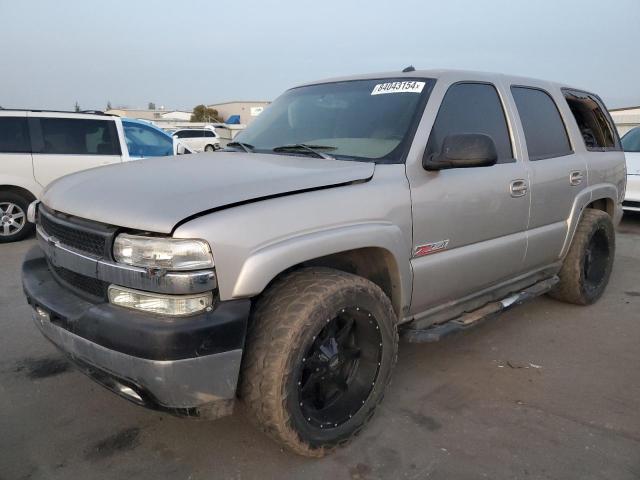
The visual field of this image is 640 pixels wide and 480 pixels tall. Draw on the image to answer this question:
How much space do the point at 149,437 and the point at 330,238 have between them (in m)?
1.39

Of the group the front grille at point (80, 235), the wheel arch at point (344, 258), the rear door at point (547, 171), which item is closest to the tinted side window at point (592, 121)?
the rear door at point (547, 171)

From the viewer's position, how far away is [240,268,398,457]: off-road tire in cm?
216

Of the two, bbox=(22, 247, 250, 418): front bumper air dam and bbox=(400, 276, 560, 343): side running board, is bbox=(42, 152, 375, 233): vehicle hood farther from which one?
bbox=(400, 276, 560, 343): side running board

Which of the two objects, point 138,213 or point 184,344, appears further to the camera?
point 138,213

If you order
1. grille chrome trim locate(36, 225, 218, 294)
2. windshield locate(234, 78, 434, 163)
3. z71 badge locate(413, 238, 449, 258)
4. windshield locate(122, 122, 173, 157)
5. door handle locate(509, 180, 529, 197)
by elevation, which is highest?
windshield locate(234, 78, 434, 163)

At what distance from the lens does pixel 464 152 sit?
2707 mm

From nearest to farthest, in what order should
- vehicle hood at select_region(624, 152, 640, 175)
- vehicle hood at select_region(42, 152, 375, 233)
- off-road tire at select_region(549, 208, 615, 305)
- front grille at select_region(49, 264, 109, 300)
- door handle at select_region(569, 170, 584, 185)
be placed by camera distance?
vehicle hood at select_region(42, 152, 375, 233)
front grille at select_region(49, 264, 109, 300)
door handle at select_region(569, 170, 584, 185)
off-road tire at select_region(549, 208, 615, 305)
vehicle hood at select_region(624, 152, 640, 175)

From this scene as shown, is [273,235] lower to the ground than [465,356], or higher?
higher

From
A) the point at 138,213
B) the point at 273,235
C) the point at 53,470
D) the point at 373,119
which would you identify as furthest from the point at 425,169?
the point at 53,470

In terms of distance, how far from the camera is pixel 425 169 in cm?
283

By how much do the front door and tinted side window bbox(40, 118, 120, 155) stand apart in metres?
6.26

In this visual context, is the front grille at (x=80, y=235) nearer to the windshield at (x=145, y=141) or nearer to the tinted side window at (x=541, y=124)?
the tinted side window at (x=541, y=124)

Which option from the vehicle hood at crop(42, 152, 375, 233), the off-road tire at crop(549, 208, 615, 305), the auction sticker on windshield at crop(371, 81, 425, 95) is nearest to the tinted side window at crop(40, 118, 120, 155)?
the vehicle hood at crop(42, 152, 375, 233)

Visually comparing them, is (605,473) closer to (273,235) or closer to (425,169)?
(425,169)
